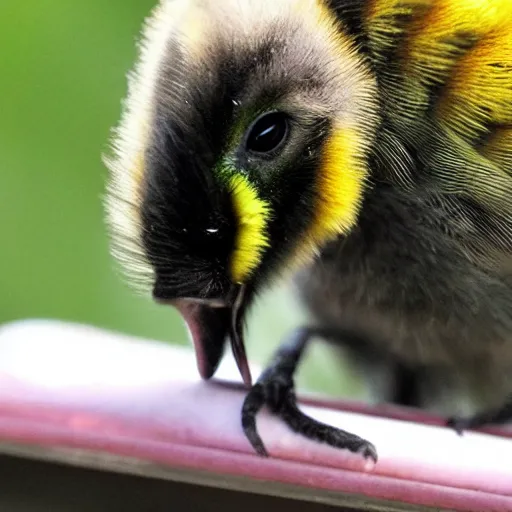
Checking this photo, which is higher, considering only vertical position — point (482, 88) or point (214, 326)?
point (482, 88)

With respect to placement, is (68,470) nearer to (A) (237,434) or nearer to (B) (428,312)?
(A) (237,434)

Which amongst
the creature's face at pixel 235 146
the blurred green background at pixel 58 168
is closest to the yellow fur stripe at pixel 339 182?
the creature's face at pixel 235 146

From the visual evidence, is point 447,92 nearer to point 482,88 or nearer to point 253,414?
point 482,88

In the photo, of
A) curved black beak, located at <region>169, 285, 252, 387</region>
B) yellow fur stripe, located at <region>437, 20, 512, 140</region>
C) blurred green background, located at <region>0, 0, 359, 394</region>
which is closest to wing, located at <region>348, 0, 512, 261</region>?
yellow fur stripe, located at <region>437, 20, 512, 140</region>

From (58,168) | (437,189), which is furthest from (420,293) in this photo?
(58,168)

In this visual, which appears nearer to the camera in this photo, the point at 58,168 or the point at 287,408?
the point at 287,408

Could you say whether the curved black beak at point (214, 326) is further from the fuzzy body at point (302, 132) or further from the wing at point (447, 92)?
the wing at point (447, 92)

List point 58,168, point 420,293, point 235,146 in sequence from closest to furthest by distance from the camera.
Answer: point 235,146 < point 420,293 < point 58,168

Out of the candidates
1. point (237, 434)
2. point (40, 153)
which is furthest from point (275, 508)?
point (40, 153)
